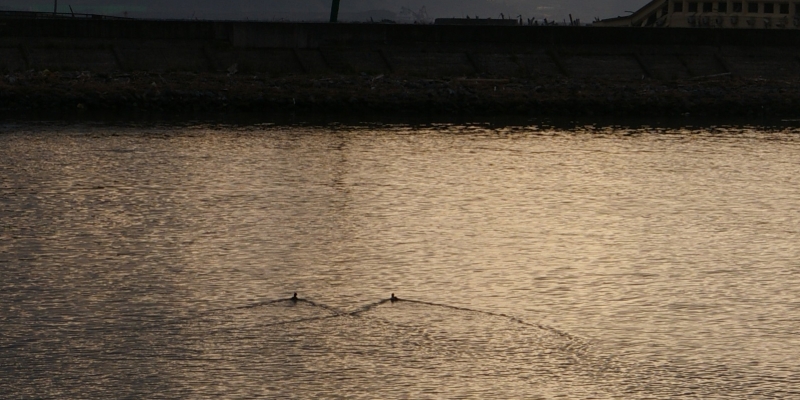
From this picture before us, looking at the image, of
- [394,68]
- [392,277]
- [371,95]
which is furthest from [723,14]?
[392,277]

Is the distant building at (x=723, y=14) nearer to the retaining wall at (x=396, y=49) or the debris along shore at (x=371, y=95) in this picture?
the retaining wall at (x=396, y=49)

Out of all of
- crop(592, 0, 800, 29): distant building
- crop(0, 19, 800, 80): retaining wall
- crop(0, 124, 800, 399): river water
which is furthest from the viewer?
crop(592, 0, 800, 29): distant building

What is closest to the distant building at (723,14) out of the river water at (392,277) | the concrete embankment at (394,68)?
the concrete embankment at (394,68)

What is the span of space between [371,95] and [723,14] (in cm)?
5019

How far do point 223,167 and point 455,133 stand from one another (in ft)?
32.2

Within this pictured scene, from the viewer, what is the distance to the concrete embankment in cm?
3653

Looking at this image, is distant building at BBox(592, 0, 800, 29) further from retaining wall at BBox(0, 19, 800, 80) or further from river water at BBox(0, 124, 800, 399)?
river water at BBox(0, 124, 800, 399)

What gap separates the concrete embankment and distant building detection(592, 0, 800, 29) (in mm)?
27052

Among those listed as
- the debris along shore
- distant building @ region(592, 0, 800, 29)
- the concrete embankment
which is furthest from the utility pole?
distant building @ region(592, 0, 800, 29)

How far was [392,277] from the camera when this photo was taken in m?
12.4

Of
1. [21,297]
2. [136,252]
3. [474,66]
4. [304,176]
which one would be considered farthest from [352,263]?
[474,66]

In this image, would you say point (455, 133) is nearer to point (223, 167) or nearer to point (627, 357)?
point (223, 167)

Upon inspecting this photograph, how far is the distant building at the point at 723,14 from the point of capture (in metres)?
77.1

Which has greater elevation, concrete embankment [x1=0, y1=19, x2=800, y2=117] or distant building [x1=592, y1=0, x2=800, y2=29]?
distant building [x1=592, y1=0, x2=800, y2=29]
